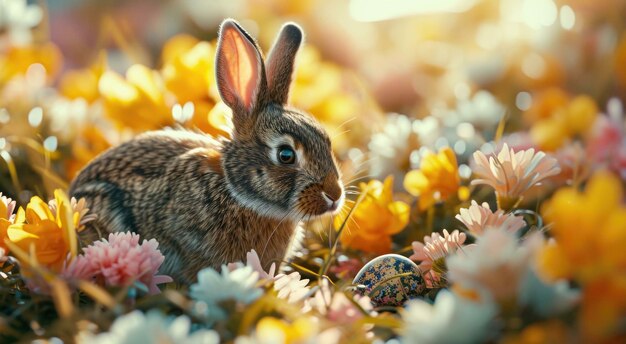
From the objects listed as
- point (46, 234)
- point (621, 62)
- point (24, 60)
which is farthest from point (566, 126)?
point (24, 60)

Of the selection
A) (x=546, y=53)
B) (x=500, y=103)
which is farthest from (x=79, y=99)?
(x=546, y=53)

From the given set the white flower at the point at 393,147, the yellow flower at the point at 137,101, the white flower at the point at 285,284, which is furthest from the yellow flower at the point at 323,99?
the white flower at the point at 285,284

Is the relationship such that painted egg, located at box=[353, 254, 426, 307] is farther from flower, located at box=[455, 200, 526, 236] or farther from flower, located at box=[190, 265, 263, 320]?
flower, located at box=[190, 265, 263, 320]

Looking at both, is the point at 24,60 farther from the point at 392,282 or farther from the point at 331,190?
the point at 392,282

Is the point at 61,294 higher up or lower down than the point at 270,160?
lower down

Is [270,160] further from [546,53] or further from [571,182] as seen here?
[546,53]

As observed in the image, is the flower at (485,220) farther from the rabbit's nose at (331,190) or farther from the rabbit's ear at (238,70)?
the rabbit's ear at (238,70)
